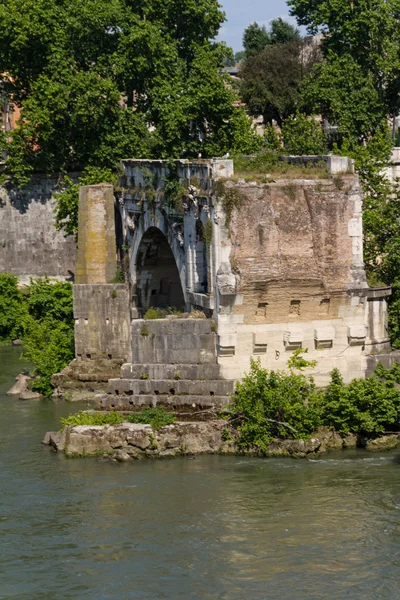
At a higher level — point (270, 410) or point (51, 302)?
point (51, 302)

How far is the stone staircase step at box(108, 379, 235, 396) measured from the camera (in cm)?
2716

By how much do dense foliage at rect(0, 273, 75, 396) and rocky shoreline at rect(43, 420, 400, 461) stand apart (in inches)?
305

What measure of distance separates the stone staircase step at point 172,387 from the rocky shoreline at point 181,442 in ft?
2.44

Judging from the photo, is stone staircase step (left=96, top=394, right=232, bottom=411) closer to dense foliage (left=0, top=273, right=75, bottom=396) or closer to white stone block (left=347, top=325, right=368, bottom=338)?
white stone block (left=347, top=325, right=368, bottom=338)

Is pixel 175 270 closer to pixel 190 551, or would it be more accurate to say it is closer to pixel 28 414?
pixel 28 414

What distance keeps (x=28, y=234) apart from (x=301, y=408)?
25980 mm

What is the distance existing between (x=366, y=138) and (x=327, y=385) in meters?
19.2

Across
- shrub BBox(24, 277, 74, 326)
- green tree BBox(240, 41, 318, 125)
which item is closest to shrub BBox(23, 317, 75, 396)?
shrub BBox(24, 277, 74, 326)

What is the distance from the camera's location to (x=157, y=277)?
1399 inches

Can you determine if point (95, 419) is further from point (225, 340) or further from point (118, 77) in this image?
point (118, 77)

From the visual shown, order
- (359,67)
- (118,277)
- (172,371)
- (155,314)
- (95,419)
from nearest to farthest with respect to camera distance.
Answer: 1. (95,419)
2. (172,371)
3. (155,314)
4. (118,277)
5. (359,67)

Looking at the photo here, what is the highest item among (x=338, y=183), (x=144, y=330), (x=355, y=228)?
(x=338, y=183)

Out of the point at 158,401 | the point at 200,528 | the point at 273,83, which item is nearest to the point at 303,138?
the point at 158,401

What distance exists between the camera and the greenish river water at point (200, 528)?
65.4 ft
